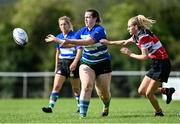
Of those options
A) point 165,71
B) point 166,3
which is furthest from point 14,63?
point 165,71

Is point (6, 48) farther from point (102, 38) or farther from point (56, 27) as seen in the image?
point (102, 38)

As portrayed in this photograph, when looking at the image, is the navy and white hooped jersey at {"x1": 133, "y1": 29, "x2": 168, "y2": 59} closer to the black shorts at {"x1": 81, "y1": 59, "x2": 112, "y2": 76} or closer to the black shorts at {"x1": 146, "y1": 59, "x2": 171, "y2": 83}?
the black shorts at {"x1": 146, "y1": 59, "x2": 171, "y2": 83}

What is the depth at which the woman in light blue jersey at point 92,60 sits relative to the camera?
42.4 feet

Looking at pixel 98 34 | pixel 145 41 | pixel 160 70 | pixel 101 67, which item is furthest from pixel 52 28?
pixel 145 41

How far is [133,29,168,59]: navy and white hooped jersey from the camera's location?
12883 mm

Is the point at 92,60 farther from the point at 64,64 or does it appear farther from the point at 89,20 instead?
Result: the point at 64,64

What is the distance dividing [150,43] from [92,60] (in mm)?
1206

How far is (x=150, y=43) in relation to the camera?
1295 cm

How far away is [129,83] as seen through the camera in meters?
37.2

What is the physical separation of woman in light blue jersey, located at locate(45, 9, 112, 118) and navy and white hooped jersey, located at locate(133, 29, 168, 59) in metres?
0.70

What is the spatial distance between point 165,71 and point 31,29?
137 ft

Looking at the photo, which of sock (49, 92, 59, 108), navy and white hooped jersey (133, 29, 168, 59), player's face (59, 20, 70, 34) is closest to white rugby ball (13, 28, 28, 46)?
player's face (59, 20, 70, 34)

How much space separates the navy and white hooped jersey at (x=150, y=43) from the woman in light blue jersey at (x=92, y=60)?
2.31 ft

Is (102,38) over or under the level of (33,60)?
over
